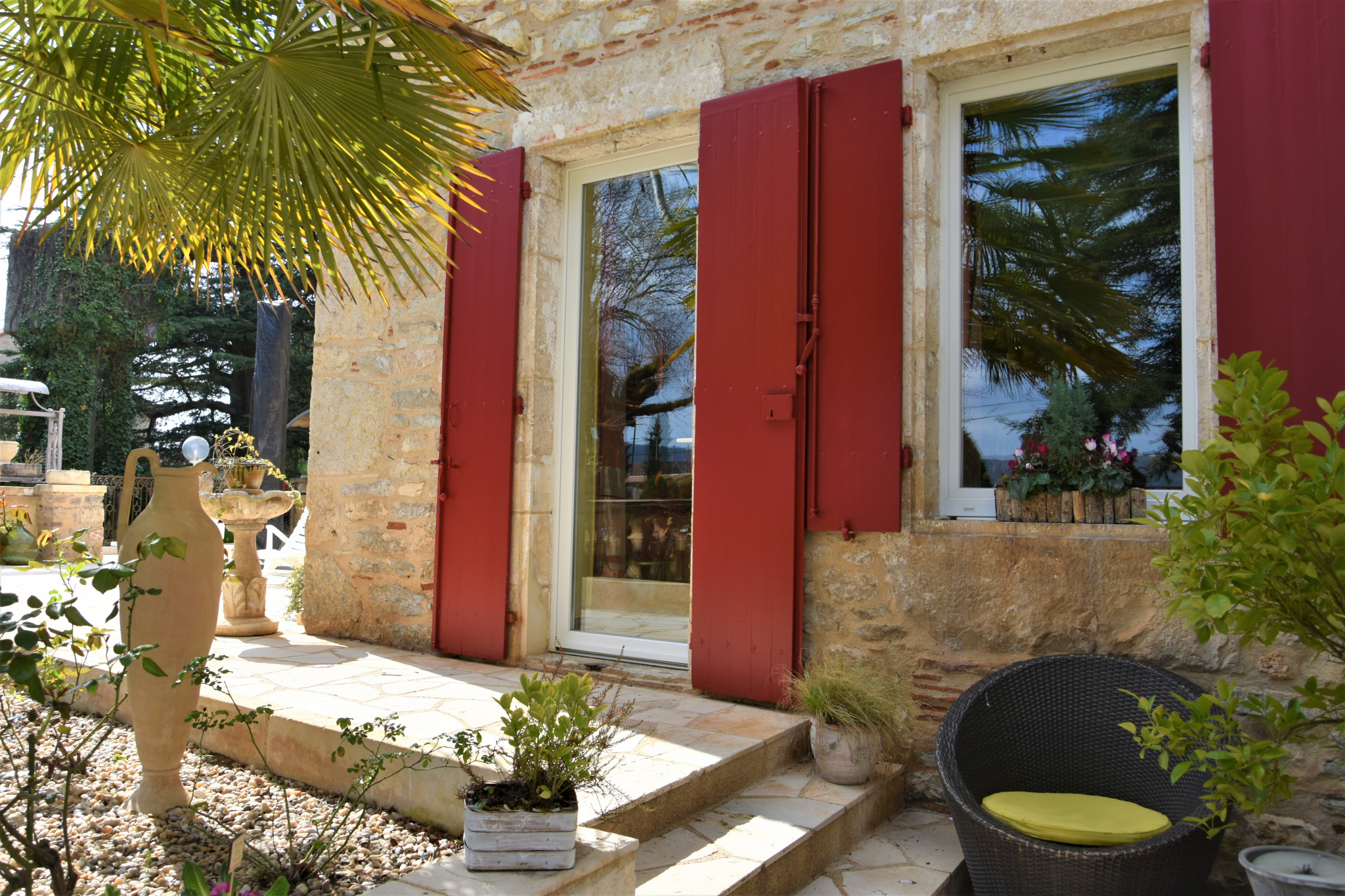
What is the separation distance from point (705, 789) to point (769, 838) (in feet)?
0.85

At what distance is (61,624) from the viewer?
4.71 meters

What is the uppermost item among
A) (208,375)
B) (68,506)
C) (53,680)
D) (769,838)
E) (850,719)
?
(208,375)

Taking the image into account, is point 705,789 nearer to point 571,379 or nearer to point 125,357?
point 571,379

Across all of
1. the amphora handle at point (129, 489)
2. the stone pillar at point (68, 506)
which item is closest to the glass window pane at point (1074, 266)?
the amphora handle at point (129, 489)

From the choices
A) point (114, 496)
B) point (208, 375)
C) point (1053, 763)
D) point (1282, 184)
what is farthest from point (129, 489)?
point (208, 375)

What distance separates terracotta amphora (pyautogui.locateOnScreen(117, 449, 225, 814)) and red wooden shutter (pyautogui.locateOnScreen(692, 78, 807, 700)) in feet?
6.04

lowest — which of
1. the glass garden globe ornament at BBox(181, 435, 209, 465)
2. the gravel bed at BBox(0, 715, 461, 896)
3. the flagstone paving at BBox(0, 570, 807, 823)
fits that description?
the gravel bed at BBox(0, 715, 461, 896)

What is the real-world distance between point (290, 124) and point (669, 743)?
2.21 m

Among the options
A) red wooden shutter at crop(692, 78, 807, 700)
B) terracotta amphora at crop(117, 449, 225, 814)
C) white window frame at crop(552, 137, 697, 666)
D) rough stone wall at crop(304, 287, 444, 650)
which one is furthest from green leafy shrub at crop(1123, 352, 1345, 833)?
rough stone wall at crop(304, 287, 444, 650)

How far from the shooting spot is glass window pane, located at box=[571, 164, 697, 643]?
4078 millimetres

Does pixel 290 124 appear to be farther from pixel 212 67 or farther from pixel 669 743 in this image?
pixel 669 743

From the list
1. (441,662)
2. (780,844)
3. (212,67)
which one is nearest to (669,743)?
(780,844)

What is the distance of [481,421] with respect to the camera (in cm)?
427

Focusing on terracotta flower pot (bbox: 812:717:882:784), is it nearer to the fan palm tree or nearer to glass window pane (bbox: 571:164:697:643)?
glass window pane (bbox: 571:164:697:643)
